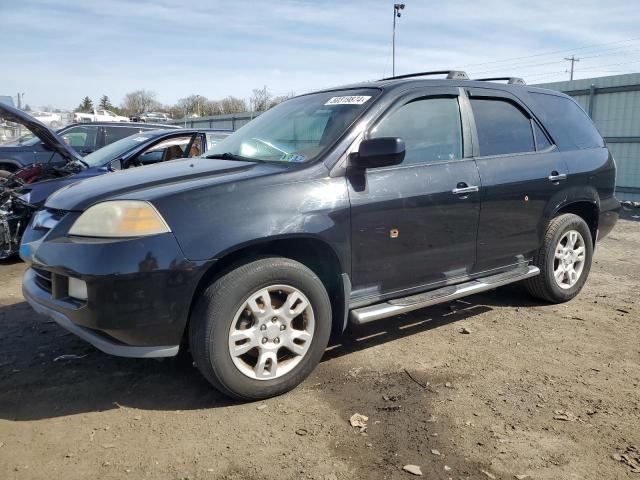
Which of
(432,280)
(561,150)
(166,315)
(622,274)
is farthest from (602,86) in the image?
(166,315)

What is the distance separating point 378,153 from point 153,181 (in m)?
1.35

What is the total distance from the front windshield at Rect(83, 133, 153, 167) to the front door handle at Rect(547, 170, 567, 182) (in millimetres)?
5049

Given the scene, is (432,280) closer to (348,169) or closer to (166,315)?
(348,169)

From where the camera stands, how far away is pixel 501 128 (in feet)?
13.9

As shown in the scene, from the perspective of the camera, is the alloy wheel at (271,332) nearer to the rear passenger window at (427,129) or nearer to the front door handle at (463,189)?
the rear passenger window at (427,129)

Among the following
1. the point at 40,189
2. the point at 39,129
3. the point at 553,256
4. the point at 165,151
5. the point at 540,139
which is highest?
the point at 39,129

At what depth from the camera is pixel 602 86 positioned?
40.1 ft

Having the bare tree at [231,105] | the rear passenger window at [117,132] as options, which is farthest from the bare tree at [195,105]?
the rear passenger window at [117,132]

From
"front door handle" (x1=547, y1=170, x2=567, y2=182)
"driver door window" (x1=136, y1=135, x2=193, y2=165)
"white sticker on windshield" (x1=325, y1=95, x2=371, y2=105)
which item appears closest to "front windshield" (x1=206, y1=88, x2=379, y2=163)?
"white sticker on windshield" (x1=325, y1=95, x2=371, y2=105)

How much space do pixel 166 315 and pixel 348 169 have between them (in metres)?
1.40

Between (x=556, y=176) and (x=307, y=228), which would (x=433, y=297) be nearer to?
(x=307, y=228)

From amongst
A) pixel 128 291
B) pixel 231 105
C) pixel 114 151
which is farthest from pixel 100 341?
pixel 231 105

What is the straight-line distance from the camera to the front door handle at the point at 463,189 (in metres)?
3.74

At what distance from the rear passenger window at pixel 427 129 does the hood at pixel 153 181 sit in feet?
2.92
